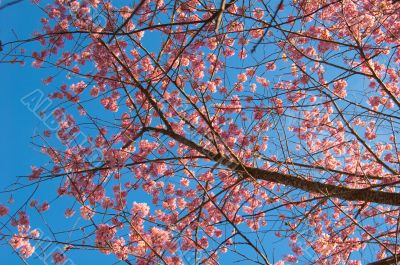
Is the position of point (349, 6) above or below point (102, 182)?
above

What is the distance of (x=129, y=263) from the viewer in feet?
13.5

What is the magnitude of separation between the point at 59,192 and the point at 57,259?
2.96 feet

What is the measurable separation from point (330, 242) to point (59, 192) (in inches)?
126

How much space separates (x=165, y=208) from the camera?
589 centimetres

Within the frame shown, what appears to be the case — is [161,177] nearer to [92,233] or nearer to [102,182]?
[102,182]

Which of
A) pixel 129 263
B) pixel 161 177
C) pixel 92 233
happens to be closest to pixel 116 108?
pixel 161 177

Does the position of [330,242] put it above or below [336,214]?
below

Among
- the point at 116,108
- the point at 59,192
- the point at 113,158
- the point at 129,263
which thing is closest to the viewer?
the point at 129,263

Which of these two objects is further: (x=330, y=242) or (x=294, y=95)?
(x=294, y=95)

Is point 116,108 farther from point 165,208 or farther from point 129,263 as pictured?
point 129,263

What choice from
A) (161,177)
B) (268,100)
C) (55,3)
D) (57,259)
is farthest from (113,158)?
(55,3)

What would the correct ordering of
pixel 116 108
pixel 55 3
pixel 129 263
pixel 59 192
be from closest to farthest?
pixel 129 263 < pixel 59 192 < pixel 55 3 < pixel 116 108

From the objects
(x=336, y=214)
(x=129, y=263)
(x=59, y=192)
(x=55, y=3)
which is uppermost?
(x=55, y=3)

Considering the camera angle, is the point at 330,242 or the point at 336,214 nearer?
the point at 330,242
